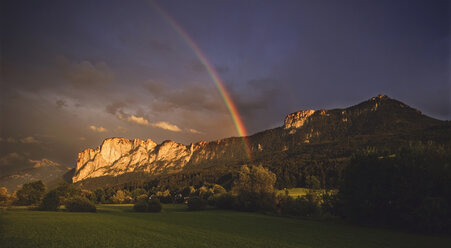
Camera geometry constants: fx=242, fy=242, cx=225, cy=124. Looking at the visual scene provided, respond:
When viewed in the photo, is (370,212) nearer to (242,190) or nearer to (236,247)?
(236,247)

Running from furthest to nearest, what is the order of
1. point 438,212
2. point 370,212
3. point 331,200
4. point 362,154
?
point 331,200, point 362,154, point 370,212, point 438,212

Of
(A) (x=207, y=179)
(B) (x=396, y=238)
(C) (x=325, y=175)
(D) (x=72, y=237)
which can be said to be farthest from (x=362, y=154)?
(A) (x=207, y=179)

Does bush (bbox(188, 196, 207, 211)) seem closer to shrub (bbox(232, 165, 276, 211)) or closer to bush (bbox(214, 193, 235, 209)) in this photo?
bush (bbox(214, 193, 235, 209))

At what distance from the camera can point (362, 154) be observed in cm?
3816

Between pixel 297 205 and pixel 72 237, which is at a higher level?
pixel 72 237

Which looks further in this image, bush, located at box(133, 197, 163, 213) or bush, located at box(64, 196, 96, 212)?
bush, located at box(133, 197, 163, 213)

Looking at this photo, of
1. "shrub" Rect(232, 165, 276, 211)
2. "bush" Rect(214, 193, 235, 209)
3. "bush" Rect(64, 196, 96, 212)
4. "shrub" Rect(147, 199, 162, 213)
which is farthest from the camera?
"bush" Rect(214, 193, 235, 209)

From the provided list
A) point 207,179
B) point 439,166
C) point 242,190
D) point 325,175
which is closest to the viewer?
point 439,166

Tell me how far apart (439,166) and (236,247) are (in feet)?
94.7

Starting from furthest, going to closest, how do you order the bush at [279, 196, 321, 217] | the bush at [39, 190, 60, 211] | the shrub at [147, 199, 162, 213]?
1. the shrub at [147, 199, 162, 213]
2. the bush at [39, 190, 60, 211]
3. the bush at [279, 196, 321, 217]

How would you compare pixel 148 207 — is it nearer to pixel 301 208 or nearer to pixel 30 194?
pixel 301 208

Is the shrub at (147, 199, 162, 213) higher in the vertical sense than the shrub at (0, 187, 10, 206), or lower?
lower

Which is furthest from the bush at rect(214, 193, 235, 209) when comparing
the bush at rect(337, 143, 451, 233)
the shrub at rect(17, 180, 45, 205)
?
the shrub at rect(17, 180, 45, 205)

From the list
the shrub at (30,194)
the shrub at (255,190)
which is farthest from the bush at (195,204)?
the shrub at (30,194)
